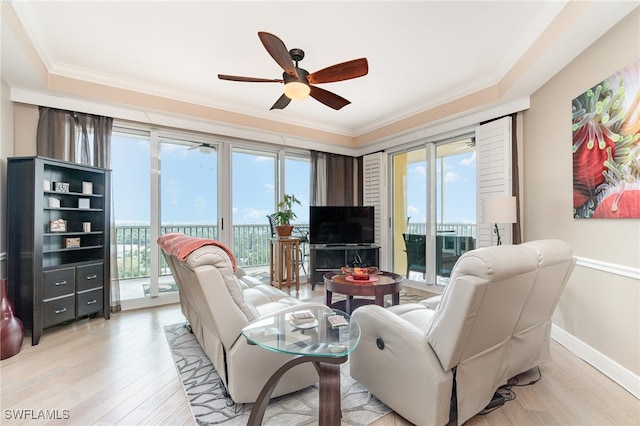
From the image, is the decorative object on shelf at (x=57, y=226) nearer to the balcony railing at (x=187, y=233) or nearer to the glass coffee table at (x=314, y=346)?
the balcony railing at (x=187, y=233)

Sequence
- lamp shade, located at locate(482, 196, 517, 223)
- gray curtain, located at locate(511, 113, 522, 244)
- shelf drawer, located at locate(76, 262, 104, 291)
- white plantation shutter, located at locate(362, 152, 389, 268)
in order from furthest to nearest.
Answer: white plantation shutter, located at locate(362, 152, 389, 268)
gray curtain, located at locate(511, 113, 522, 244)
shelf drawer, located at locate(76, 262, 104, 291)
lamp shade, located at locate(482, 196, 517, 223)

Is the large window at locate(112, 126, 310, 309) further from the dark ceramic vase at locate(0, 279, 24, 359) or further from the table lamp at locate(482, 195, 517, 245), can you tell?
the table lamp at locate(482, 195, 517, 245)

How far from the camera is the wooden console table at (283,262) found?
455 cm

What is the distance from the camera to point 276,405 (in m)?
1.82

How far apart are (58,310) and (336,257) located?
346 centimetres

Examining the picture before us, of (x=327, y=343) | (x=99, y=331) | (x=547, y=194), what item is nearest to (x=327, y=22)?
(x=327, y=343)

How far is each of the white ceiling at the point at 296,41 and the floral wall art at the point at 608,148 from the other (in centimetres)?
43

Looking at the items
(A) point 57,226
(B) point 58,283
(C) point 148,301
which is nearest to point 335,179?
(C) point 148,301

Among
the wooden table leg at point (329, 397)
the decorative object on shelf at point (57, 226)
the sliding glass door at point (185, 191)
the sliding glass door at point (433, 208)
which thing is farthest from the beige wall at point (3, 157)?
the sliding glass door at point (433, 208)

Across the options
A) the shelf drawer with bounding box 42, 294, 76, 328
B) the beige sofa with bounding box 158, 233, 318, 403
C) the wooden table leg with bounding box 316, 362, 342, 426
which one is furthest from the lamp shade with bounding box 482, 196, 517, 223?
the shelf drawer with bounding box 42, 294, 76, 328

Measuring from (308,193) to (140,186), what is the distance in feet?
8.45

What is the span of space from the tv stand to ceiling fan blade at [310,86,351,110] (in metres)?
2.48

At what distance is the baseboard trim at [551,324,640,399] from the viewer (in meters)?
1.94

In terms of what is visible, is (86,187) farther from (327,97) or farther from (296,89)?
(327,97)
